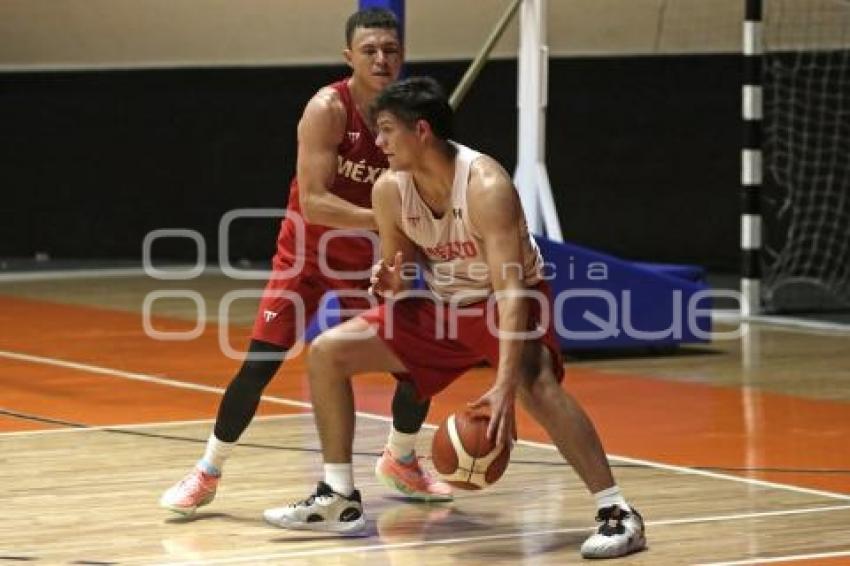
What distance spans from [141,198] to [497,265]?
1130cm

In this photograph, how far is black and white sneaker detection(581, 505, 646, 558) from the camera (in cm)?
591

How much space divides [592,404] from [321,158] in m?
2.97

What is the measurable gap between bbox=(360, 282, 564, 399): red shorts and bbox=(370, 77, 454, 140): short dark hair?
1.79 ft

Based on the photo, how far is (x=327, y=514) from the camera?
20.7 ft

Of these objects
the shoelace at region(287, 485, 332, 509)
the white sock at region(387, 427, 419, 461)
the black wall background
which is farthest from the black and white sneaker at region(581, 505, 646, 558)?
the black wall background

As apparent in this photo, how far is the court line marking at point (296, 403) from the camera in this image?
7117mm

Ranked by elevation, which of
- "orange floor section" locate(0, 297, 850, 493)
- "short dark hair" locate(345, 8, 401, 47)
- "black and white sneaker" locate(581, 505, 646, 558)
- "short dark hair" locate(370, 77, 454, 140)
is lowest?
"orange floor section" locate(0, 297, 850, 493)

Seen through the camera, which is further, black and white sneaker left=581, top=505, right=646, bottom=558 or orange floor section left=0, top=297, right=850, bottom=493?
orange floor section left=0, top=297, right=850, bottom=493

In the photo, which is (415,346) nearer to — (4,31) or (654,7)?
(654,7)

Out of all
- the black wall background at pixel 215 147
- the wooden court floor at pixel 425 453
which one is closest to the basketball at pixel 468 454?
the wooden court floor at pixel 425 453

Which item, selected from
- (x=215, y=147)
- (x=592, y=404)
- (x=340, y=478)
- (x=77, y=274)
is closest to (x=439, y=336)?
(x=340, y=478)

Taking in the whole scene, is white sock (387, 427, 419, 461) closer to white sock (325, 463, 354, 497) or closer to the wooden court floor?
the wooden court floor

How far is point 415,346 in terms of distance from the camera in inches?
246

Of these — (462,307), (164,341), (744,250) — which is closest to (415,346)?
(462,307)
